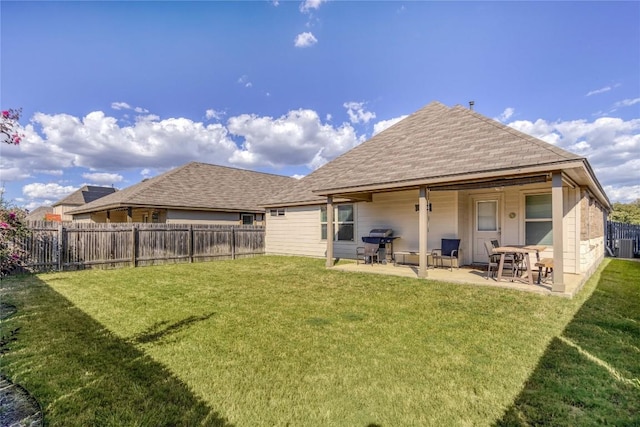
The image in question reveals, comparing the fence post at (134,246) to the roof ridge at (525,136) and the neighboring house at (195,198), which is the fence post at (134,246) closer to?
the neighboring house at (195,198)

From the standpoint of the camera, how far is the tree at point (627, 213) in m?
27.4

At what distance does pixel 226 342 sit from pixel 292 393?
155 centimetres

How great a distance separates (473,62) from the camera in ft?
43.3

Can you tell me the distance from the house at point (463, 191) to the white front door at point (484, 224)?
0.10 feet

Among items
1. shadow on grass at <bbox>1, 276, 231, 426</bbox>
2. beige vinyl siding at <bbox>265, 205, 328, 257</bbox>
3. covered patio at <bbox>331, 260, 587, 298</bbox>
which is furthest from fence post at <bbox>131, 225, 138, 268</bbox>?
covered patio at <bbox>331, 260, 587, 298</bbox>

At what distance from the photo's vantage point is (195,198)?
16.8 meters

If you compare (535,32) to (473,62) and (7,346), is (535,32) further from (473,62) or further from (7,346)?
(7,346)

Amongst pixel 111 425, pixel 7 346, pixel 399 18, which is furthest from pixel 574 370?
pixel 399 18

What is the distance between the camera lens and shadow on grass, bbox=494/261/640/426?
7.86 feet

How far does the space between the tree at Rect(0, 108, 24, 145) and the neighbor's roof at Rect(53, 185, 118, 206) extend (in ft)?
147

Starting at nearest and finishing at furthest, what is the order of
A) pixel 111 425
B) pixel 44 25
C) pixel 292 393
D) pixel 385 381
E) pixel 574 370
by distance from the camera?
pixel 111 425 < pixel 292 393 < pixel 385 381 < pixel 574 370 < pixel 44 25

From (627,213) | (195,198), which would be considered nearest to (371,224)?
(195,198)

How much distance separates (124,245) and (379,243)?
9536mm

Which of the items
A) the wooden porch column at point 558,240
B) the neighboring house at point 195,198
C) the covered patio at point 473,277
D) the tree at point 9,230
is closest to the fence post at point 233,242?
the neighboring house at point 195,198
